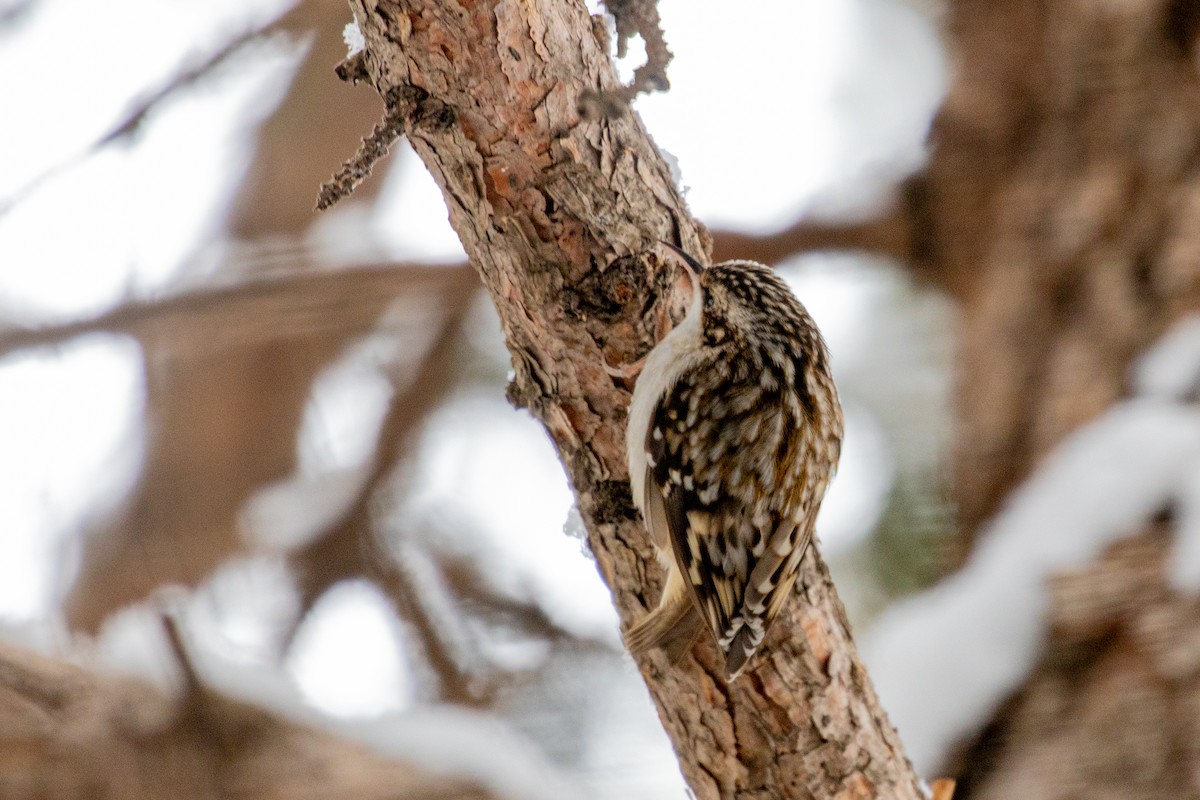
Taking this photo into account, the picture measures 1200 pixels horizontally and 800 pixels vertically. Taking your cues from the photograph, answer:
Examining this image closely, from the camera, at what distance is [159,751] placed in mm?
2881

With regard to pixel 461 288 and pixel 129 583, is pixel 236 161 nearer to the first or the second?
pixel 461 288

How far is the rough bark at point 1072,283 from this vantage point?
3.24 meters

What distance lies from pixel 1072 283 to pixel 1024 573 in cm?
104

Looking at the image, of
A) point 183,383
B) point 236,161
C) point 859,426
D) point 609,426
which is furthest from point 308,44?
point 609,426

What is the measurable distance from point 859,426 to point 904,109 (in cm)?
120

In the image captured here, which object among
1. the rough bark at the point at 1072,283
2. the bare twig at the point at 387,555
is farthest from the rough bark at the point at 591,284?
the bare twig at the point at 387,555

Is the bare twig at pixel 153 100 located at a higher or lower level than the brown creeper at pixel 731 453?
higher

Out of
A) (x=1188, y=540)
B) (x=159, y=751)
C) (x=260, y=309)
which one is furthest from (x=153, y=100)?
(x=1188, y=540)

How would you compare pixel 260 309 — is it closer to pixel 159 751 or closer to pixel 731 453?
pixel 159 751

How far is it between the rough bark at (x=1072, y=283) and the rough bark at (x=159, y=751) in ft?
5.60

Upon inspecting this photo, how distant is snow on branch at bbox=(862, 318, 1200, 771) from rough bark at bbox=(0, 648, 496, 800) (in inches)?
49.0

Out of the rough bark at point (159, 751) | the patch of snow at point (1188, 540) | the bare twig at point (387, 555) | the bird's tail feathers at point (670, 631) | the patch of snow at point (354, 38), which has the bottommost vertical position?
the bird's tail feathers at point (670, 631)

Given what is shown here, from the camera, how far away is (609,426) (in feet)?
6.59

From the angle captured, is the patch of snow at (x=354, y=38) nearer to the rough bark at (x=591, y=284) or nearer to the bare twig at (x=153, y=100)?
the rough bark at (x=591, y=284)
